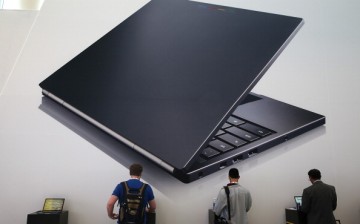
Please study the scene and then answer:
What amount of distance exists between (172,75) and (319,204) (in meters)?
1.33

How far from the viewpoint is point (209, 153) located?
2162 mm

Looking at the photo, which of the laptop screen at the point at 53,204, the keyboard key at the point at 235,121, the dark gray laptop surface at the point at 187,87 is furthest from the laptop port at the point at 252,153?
the laptop screen at the point at 53,204

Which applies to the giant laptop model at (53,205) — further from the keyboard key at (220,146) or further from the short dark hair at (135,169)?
the keyboard key at (220,146)

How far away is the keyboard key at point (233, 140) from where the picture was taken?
224 cm

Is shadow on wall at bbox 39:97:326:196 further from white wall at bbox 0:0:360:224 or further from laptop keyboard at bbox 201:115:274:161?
laptop keyboard at bbox 201:115:274:161

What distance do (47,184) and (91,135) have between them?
53 cm

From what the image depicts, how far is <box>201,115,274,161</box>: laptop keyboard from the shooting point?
2.19m

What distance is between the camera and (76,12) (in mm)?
2932

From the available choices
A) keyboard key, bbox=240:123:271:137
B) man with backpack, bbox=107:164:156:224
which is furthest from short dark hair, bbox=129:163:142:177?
keyboard key, bbox=240:123:271:137

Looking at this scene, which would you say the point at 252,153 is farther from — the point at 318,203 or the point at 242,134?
the point at 318,203

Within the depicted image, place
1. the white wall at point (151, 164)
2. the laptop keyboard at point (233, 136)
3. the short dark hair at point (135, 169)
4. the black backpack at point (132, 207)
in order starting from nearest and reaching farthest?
the black backpack at point (132, 207) → the short dark hair at point (135, 169) → the laptop keyboard at point (233, 136) → the white wall at point (151, 164)

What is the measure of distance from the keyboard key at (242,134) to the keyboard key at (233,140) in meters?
0.04

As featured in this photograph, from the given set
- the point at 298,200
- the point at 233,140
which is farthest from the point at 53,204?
the point at 298,200

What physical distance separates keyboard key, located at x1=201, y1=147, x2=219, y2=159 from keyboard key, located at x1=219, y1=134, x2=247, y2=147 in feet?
0.42
